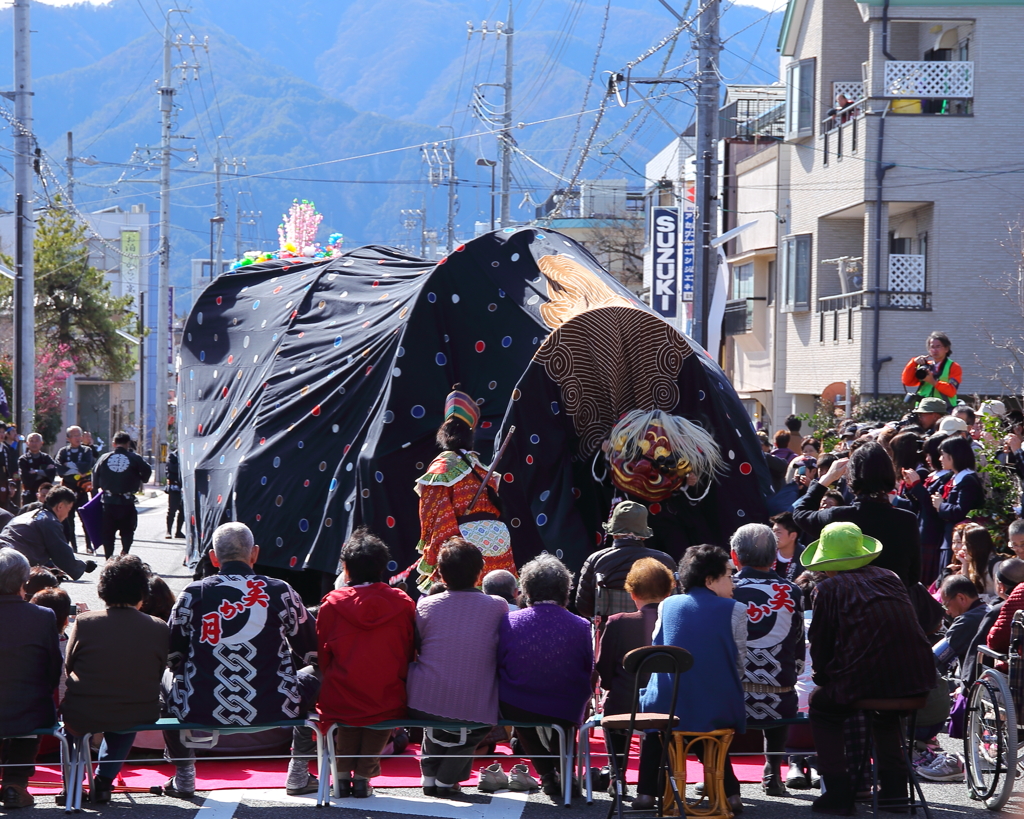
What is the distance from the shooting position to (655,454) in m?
8.80

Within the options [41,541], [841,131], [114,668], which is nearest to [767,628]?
[114,668]

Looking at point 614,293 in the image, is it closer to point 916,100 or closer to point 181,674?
point 181,674

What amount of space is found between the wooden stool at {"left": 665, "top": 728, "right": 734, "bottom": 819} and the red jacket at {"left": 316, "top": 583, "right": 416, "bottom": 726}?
1433 millimetres

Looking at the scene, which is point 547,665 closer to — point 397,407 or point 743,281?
point 397,407

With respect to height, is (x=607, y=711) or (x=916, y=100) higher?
(x=916, y=100)

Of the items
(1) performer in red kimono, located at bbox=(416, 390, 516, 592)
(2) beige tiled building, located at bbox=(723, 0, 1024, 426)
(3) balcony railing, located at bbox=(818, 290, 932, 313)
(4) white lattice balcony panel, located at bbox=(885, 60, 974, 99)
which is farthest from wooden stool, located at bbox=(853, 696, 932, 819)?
(4) white lattice balcony panel, located at bbox=(885, 60, 974, 99)

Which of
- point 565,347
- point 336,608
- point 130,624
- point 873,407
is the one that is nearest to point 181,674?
point 130,624

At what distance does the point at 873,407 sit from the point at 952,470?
10.3 m

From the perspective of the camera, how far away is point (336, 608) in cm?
630

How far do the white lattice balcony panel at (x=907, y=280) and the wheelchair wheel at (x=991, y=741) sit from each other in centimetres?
1547

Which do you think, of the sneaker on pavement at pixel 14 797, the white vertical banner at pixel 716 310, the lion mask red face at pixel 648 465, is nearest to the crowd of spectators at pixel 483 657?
the sneaker on pavement at pixel 14 797

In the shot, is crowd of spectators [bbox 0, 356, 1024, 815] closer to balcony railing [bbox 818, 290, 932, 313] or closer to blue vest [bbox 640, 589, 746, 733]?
blue vest [bbox 640, 589, 746, 733]

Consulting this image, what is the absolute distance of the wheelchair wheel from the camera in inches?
227

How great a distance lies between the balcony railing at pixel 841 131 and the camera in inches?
838
